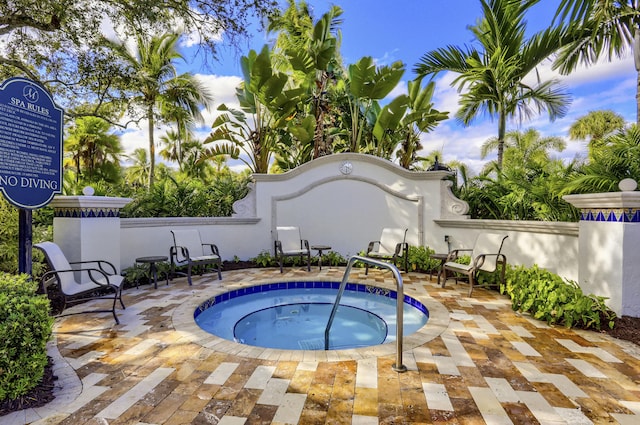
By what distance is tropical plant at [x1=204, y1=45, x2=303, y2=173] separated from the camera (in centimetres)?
924

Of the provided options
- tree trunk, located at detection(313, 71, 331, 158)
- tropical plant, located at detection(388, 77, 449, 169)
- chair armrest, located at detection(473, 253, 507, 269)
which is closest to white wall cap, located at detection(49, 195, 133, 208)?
tree trunk, located at detection(313, 71, 331, 158)

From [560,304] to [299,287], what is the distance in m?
4.32

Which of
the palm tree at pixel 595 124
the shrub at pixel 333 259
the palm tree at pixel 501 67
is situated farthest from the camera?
the palm tree at pixel 595 124

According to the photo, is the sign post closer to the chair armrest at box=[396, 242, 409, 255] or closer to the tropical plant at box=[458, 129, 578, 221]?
the chair armrest at box=[396, 242, 409, 255]

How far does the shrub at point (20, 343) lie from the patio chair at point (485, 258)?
558cm

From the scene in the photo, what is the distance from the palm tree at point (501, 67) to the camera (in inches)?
291

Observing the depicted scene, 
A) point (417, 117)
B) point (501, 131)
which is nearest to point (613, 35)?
point (501, 131)

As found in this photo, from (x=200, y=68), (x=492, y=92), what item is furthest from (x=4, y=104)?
(x=492, y=92)

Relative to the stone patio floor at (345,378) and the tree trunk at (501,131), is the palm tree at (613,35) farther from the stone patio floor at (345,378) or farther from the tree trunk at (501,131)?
the stone patio floor at (345,378)

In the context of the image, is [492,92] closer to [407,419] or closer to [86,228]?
[407,419]

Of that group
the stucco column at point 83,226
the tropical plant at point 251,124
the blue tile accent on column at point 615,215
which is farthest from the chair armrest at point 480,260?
the stucco column at point 83,226

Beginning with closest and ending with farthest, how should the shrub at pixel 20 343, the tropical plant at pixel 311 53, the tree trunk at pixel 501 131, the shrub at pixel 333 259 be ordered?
the shrub at pixel 20 343, the tree trunk at pixel 501 131, the shrub at pixel 333 259, the tropical plant at pixel 311 53

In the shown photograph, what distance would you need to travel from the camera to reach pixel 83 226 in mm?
5223

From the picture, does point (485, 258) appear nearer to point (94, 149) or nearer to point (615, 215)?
point (615, 215)
